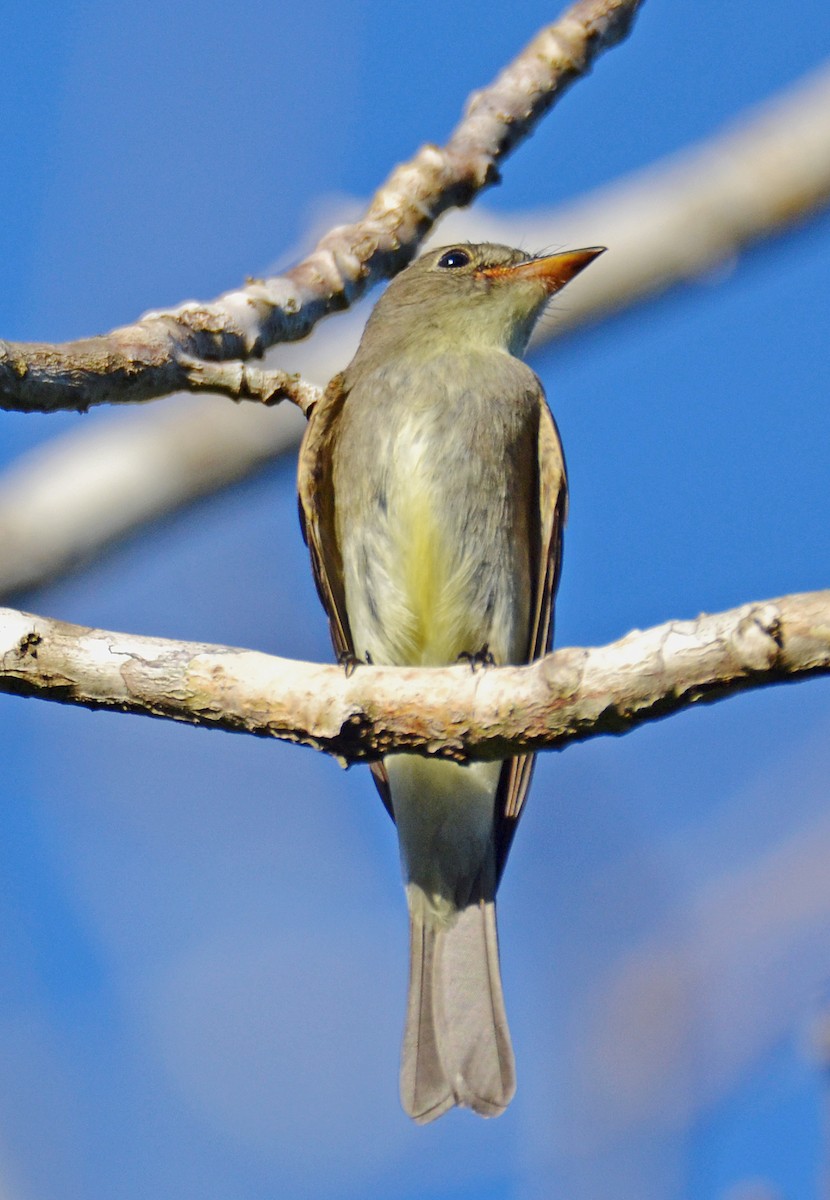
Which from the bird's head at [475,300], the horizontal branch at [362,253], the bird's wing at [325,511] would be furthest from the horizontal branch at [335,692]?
the bird's head at [475,300]

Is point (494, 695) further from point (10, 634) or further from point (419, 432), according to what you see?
point (419, 432)

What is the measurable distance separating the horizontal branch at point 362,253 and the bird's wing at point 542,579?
0.89m

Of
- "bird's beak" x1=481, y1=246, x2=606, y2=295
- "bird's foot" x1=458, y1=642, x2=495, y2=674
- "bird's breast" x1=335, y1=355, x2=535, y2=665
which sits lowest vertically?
"bird's foot" x1=458, y1=642, x2=495, y2=674

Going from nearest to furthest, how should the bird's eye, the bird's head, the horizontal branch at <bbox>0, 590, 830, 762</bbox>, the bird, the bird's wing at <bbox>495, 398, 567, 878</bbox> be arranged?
1. the horizontal branch at <bbox>0, 590, 830, 762</bbox>
2. the bird
3. the bird's wing at <bbox>495, 398, 567, 878</bbox>
4. the bird's head
5. the bird's eye

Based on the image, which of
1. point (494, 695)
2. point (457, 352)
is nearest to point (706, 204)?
point (457, 352)

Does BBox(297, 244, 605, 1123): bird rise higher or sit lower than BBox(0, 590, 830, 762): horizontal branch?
higher

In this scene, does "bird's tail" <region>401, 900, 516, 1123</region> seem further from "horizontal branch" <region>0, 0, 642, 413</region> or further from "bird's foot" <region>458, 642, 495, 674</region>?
"horizontal branch" <region>0, 0, 642, 413</region>

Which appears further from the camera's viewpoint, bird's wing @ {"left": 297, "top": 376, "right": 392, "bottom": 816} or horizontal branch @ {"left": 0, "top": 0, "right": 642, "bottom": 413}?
bird's wing @ {"left": 297, "top": 376, "right": 392, "bottom": 816}

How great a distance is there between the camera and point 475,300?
18.1 feet

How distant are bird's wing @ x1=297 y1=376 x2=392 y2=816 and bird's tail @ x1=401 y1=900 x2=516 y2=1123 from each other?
494mm

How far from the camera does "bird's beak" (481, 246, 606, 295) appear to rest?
5.18m

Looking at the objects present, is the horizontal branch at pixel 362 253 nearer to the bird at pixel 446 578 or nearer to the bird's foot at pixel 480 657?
the bird at pixel 446 578

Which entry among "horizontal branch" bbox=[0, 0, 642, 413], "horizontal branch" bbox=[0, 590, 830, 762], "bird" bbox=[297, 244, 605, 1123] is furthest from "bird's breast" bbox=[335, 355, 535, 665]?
"horizontal branch" bbox=[0, 590, 830, 762]

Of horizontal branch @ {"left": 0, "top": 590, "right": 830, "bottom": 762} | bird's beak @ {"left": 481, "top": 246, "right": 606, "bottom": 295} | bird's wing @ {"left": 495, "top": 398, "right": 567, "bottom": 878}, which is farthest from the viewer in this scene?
bird's beak @ {"left": 481, "top": 246, "right": 606, "bottom": 295}
